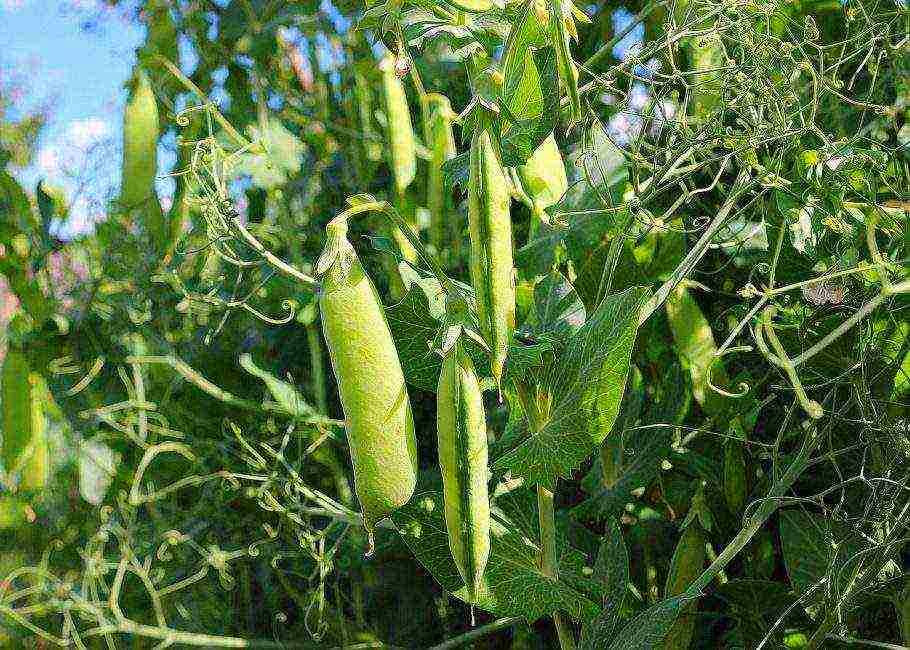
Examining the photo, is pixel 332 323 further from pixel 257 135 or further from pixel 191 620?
pixel 191 620

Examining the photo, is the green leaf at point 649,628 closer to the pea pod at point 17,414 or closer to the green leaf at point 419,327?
the green leaf at point 419,327

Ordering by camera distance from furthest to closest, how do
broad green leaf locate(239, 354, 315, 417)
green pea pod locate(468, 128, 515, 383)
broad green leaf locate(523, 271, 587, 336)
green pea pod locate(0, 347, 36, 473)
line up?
1. green pea pod locate(0, 347, 36, 473)
2. broad green leaf locate(239, 354, 315, 417)
3. broad green leaf locate(523, 271, 587, 336)
4. green pea pod locate(468, 128, 515, 383)

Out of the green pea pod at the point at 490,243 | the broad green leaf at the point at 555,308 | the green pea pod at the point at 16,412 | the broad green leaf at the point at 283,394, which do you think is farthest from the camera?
the green pea pod at the point at 16,412

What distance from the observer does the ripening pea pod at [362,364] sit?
0.37 m

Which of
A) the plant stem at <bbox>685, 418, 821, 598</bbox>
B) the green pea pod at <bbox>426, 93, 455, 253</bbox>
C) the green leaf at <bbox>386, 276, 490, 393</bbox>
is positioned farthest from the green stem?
the plant stem at <bbox>685, 418, 821, 598</bbox>

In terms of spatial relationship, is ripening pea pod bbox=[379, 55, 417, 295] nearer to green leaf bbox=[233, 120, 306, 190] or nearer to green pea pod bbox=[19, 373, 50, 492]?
green leaf bbox=[233, 120, 306, 190]

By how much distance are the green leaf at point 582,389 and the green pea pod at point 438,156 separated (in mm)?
154

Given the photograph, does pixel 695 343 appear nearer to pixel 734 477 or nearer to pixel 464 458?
pixel 734 477

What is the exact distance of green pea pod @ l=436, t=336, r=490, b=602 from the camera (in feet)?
1.20

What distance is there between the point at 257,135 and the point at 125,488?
335mm

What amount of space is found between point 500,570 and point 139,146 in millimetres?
457

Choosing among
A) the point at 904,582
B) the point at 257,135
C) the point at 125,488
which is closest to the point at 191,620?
the point at 125,488

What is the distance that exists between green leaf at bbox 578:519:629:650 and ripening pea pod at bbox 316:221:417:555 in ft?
0.49

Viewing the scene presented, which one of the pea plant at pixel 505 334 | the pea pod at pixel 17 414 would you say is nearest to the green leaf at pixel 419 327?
the pea plant at pixel 505 334
